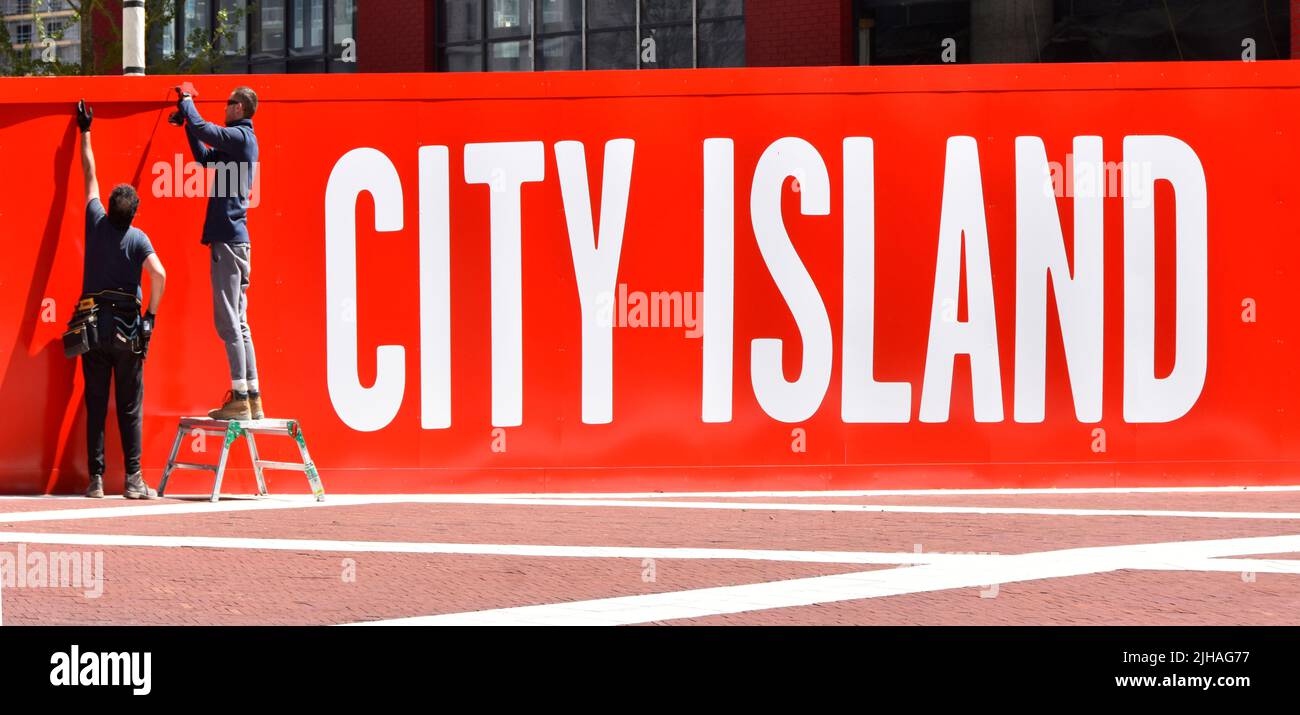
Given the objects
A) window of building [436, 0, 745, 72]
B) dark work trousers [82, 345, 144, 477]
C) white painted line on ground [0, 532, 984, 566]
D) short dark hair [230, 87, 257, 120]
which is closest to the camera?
white painted line on ground [0, 532, 984, 566]

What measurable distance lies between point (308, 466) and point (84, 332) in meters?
1.70

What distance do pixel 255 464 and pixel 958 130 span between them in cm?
535

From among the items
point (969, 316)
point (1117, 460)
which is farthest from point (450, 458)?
point (1117, 460)

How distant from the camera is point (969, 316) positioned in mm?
11102

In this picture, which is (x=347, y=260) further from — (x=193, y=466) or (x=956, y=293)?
(x=956, y=293)

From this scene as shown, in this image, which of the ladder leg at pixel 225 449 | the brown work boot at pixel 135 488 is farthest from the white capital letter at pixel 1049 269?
the brown work boot at pixel 135 488

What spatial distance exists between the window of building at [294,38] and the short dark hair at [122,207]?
52.4 ft

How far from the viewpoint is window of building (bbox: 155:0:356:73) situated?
2655 cm

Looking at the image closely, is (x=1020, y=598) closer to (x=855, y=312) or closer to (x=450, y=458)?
(x=855, y=312)

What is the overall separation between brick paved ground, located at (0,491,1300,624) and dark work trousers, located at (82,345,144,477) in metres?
0.34

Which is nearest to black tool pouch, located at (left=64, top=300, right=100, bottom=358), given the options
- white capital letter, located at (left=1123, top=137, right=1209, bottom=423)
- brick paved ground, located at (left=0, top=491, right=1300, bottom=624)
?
brick paved ground, located at (left=0, top=491, right=1300, bottom=624)

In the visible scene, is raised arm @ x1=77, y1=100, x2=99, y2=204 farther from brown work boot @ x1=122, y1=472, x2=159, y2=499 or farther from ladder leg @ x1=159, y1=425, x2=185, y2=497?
brown work boot @ x1=122, y1=472, x2=159, y2=499

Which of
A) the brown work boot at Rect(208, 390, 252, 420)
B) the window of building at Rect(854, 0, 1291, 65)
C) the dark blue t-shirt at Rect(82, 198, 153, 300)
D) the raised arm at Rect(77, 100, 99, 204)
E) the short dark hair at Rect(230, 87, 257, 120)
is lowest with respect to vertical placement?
the brown work boot at Rect(208, 390, 252, 420)
